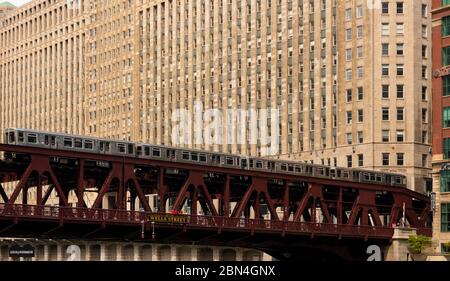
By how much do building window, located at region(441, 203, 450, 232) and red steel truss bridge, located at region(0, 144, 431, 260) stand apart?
18630 mm

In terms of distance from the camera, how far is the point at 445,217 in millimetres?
91938

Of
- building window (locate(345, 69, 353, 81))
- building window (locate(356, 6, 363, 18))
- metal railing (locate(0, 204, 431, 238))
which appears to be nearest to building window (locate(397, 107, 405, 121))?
building window (locate(345, 69, 353, 81))

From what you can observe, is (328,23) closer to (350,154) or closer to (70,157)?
(350,154)

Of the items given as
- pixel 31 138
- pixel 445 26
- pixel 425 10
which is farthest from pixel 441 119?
pixel 425 10

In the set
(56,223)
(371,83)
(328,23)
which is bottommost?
(56,223)

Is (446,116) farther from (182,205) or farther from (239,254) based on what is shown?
(239,254)

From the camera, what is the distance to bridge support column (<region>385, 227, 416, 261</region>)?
11641cm

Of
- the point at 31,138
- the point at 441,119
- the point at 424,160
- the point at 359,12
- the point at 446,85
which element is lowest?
the point at 424,160

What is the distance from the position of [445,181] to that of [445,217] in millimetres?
3468

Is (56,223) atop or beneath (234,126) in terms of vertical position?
beneath

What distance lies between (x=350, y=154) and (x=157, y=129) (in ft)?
181

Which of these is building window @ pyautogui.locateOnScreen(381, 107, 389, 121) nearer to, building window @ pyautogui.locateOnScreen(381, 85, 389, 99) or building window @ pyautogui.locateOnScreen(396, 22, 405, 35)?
building window @ pyautogui.locateOnScreen(381, 85, 389, 99)
